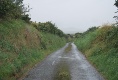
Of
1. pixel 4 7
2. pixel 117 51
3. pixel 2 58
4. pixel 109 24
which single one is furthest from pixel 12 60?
pixel 109 24

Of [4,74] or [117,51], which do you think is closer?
[4,74]

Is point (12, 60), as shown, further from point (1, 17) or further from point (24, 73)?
point (1, 17)

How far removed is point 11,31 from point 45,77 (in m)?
10.9

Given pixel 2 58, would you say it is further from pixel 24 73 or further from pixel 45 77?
pixel 45 77

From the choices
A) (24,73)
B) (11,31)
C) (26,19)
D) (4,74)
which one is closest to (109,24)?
(26,19)

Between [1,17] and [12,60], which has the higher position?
[1,17]

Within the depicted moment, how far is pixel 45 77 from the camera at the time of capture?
16.4 m

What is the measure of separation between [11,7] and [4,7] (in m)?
1.71

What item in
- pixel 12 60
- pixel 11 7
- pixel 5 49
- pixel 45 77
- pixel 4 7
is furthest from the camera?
pixel 11 7

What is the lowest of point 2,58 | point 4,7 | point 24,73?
point 24,73

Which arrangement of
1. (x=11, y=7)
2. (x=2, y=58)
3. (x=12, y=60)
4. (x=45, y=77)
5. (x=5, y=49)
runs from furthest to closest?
(x=11, y=7) < (x=5, y=49) < (x=12, y=60) < (x=2, y=58) < (x=45, y=77)

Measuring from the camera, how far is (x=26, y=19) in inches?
1551

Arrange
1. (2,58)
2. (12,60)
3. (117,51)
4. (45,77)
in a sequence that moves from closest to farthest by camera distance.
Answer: (45,77), (2,58), (12,60), (117,51)

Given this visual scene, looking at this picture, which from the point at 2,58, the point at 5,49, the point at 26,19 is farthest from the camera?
the point at 26,19
